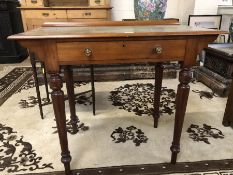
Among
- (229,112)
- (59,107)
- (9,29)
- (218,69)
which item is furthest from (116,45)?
(9,29)

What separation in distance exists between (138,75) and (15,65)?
2282 mm

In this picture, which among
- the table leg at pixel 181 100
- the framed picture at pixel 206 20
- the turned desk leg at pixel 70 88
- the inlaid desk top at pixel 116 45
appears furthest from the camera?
the framed picture at pixel 206 20

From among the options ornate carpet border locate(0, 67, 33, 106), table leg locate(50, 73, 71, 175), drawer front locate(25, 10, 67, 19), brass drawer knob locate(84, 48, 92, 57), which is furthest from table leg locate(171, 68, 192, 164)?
drawer front locate(25, 10, 67, 19)

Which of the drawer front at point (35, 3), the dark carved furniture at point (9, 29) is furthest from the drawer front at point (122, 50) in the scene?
the dark carved furniture at point (9, 29)

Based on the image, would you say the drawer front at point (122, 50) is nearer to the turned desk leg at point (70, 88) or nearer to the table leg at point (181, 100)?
the table leg at point (181, 100)

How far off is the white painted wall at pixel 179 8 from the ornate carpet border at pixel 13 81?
6.18 ft

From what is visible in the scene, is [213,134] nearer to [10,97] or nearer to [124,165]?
[124,165]

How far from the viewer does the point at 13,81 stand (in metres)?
2.94

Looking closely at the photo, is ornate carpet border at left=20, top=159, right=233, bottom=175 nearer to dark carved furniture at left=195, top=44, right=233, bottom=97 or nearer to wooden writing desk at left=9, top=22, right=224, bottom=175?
wooden writing desk at left=9, top=22, right=224, bottom=175

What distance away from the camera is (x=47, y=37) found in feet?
3.24

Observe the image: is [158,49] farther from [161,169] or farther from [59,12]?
[59,12]

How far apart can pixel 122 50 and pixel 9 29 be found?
3.39m

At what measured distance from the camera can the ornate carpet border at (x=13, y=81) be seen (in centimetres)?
255

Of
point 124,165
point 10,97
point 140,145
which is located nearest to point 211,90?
point 140,145
